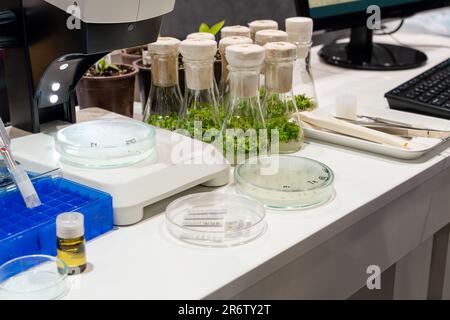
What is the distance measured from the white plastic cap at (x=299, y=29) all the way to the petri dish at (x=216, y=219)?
36 centimetres

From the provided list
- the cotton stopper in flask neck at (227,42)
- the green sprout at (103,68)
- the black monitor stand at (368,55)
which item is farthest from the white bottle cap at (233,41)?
the black monitor stand at (368,55)

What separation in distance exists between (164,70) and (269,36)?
175 millimetres

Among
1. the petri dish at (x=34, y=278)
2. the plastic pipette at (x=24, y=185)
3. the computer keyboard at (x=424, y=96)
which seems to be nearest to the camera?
the petri dish at (x=34, y=278)

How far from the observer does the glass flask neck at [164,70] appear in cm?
102

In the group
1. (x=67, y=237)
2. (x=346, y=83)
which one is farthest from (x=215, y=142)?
(x=346, y=83)

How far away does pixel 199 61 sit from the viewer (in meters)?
0.97

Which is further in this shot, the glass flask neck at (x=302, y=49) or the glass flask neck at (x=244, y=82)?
the glass flask neck at (x=302, y=49)

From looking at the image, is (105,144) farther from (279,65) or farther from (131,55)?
(131,55)

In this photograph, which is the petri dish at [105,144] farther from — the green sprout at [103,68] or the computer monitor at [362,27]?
the computer monitor at [362,27]

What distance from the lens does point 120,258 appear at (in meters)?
0.75

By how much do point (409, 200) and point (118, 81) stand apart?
52 cm

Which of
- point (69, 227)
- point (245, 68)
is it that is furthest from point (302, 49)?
point (69, 227)

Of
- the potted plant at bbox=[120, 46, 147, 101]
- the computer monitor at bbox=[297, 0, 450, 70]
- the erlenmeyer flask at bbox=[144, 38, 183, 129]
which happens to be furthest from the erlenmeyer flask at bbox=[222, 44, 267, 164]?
the computer monitor at bbox=[297, 0, 450, 70]

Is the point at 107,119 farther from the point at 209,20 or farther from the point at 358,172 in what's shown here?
the point at 209,20
